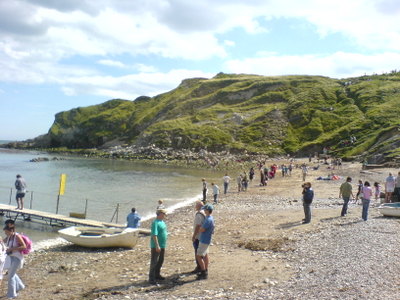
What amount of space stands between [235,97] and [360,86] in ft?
141

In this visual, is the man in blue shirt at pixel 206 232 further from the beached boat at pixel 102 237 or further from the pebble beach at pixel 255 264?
the beached boat at pixel 102 237

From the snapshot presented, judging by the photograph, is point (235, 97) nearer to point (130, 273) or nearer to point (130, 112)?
point (130, 112)

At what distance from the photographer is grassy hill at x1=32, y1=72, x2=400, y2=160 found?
94.2 m

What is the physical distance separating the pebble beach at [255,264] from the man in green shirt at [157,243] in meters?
0.40

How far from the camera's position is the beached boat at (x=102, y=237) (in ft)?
61.1

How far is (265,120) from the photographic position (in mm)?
117875

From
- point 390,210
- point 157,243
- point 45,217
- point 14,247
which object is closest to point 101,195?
point 45,217

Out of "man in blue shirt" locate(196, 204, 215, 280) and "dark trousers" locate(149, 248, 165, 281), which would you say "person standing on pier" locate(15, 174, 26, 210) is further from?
"man in blue shirt" locate(196, 204, 215, 280)

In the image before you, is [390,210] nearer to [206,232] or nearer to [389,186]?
[389,186]

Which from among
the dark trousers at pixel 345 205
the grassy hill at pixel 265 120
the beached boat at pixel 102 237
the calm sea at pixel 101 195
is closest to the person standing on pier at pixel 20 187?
the calm sea at pixel 101 195

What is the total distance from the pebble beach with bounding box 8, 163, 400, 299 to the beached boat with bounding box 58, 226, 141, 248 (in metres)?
0.43

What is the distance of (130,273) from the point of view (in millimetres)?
14555

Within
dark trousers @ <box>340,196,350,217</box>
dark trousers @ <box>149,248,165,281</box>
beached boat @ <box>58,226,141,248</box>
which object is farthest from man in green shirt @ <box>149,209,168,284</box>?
dark trousers @ <box>340,196,350,217</box>

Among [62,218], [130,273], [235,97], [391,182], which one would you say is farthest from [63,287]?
[235,97]
